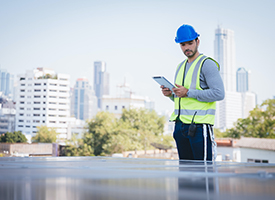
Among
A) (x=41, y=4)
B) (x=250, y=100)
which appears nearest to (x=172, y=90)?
(x=41, y=4)

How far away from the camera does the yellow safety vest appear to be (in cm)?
180

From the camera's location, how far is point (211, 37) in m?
175

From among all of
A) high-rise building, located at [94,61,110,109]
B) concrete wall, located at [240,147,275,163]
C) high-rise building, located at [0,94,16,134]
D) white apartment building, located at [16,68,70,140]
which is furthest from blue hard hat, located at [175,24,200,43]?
high-rise building, located at [94,61,110,109]

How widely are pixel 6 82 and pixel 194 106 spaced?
88.0 m

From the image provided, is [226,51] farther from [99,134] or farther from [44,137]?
[99,134]

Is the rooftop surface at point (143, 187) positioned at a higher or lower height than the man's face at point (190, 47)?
lower

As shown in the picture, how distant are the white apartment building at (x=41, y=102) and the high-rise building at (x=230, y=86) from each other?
274ft

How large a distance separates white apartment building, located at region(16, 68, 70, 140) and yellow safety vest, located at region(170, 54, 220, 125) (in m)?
56.7

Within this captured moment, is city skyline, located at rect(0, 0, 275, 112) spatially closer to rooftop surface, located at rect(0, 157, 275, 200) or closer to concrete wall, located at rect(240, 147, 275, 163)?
concrete wall, located at rect(240, 147, 275, 163)

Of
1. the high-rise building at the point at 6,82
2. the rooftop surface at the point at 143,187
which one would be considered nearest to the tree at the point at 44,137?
the rooftop surface at the point at 143,187

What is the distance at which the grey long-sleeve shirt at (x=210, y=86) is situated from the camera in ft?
5.80

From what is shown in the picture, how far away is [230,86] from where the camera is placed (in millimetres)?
166375

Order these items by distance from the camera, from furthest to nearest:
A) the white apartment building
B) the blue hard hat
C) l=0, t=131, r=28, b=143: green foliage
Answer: the white apartment building, l=0, t=131, r=28, b=143: green foliage, the blue hard hat

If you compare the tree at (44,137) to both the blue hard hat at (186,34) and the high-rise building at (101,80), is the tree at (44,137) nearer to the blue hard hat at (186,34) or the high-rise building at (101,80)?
the blue hard hat at (186,34)
